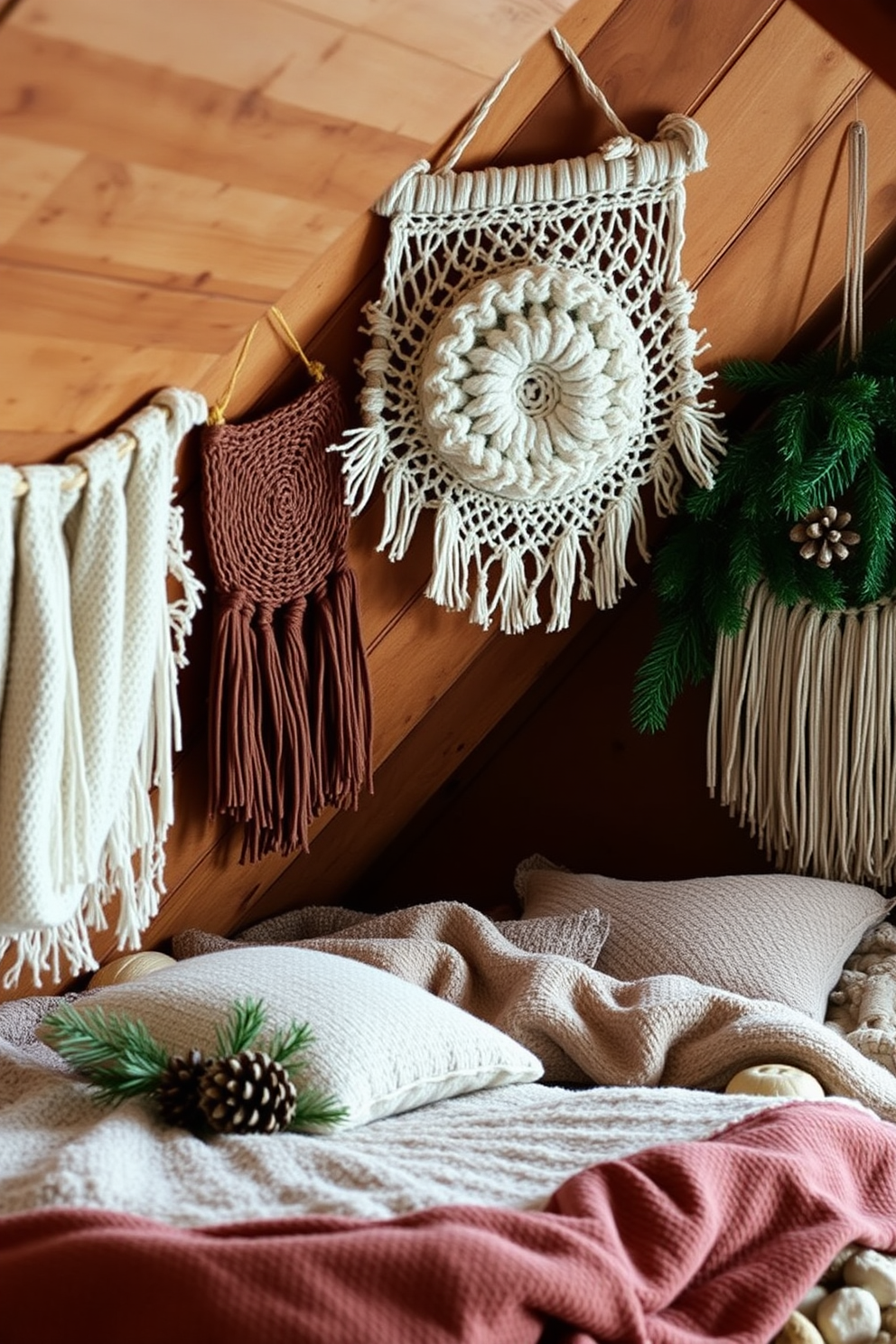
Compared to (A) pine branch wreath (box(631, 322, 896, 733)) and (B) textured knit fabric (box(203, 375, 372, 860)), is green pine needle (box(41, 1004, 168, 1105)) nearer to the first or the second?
(B) textured knit fabric (box(203, 375, 372, 860))

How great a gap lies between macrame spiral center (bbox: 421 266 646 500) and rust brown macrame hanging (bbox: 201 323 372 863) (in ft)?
0.42

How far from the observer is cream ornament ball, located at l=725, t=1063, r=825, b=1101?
1357mm

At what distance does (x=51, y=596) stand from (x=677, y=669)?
2.95 ft

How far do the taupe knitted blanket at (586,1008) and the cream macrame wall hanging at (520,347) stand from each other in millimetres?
376

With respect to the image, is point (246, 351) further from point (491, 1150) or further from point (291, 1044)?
point (491, 1150)

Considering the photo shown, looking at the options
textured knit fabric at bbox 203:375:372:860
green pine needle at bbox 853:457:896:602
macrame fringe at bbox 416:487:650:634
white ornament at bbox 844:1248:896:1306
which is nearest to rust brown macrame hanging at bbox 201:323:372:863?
textured knit fabric at bbox 203:375:372:860

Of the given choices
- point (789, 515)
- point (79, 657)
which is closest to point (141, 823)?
point (79, 657)

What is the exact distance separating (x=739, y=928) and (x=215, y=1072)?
752 mm

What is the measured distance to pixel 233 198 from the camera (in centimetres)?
111

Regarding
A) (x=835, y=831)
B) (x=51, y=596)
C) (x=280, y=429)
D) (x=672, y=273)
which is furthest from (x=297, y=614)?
(x=835, y=831)

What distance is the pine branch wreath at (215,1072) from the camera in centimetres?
116

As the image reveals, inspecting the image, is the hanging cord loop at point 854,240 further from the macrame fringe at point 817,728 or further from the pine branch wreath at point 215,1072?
the pine branch wreath at point 215,1072

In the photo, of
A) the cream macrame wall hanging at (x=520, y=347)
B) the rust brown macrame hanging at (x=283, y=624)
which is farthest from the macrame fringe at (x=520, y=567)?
the rust brown macrame hanging at (x=283, y=624)

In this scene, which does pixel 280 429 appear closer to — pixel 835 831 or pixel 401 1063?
pixel 401 1063
